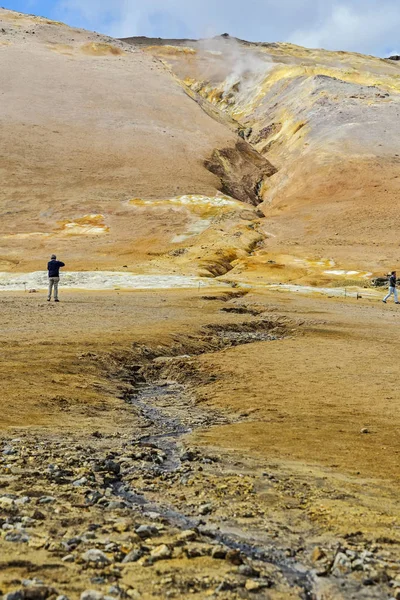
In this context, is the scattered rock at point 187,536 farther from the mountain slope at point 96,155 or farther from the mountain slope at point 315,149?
the mountain slope at point 96,155

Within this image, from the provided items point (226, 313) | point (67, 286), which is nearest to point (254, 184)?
point (67, 286)

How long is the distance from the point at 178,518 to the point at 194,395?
348 inches

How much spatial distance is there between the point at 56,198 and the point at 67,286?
1554 inches

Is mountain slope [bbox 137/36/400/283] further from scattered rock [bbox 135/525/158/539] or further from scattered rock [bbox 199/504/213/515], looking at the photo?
scattered rock [bbox 135/525/158/539]

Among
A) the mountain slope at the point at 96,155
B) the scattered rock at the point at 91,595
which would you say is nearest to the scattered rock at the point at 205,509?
the scattered rock at the point at 91,595

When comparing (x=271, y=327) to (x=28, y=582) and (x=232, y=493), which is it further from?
(x=28, y=582)

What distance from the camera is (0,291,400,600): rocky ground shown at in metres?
6.09

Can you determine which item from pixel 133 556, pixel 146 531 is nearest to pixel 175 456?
pixel 146 531

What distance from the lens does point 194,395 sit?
16812 millimetres

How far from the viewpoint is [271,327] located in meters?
28.9

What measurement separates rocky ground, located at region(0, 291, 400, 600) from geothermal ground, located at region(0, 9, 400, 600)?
30mm

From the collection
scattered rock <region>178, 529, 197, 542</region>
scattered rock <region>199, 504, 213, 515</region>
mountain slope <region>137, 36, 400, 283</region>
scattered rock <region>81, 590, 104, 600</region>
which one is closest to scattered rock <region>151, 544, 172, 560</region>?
scattered rock <region>178, 529, 197, 542</region>

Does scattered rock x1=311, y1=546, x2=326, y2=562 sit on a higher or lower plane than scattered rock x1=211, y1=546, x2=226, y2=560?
lower

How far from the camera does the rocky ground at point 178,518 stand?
6.09m
